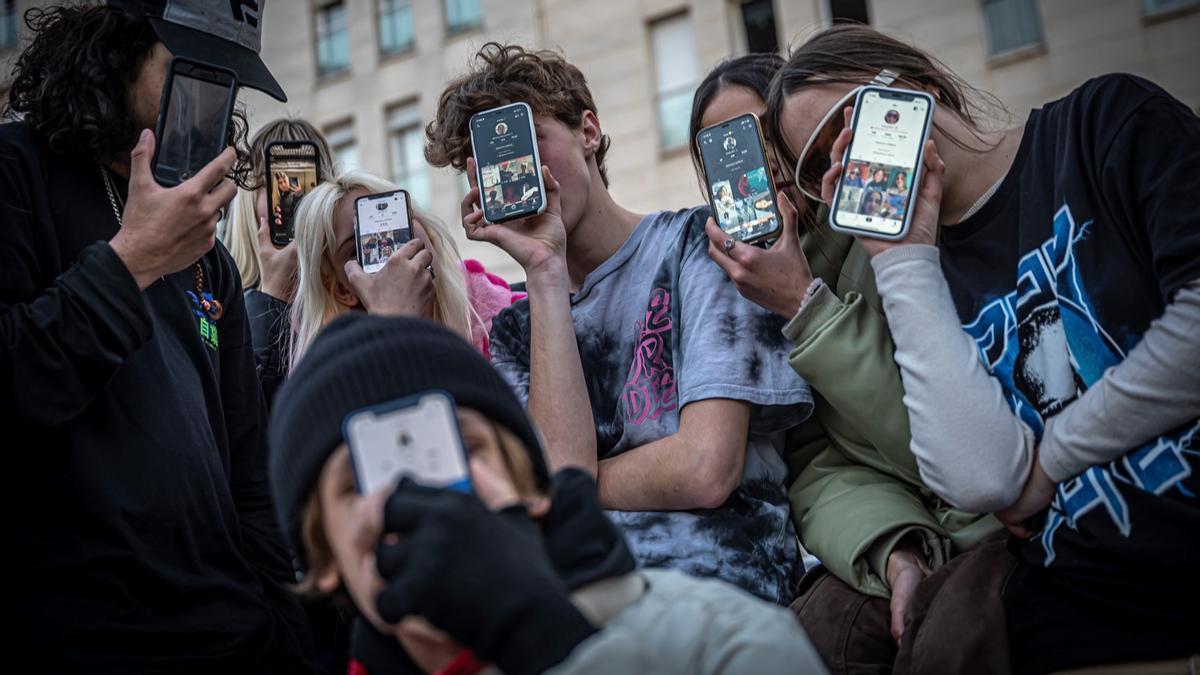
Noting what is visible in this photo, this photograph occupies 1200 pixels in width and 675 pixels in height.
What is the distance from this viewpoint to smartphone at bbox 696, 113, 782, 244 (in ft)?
8.25

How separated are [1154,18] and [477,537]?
39.6 ft

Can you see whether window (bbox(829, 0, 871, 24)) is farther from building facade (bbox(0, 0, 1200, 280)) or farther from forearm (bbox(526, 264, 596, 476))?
forearm (bbox(526, 264, 596, 476))

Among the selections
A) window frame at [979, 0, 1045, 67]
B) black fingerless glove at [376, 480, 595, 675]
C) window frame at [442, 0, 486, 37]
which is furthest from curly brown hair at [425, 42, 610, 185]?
window frame at [442, 0, 486, 37]

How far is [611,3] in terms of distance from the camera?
14211mm

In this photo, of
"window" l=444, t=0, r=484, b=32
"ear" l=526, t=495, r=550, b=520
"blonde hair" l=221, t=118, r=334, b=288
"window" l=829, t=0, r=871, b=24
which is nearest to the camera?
"ear" l=526, t=495, r=550, b=520

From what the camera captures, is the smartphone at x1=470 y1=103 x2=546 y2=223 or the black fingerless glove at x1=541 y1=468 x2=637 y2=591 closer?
the black fingerless glove at x1=541 y1=468 x2=637 y2=591

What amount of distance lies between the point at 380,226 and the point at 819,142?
Answer: 1461 mm

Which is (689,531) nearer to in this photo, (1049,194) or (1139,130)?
(1049,194)

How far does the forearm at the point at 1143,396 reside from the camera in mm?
1743

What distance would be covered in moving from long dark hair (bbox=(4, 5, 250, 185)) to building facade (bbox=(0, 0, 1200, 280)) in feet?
18.8

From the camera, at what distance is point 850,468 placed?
8.25 ft

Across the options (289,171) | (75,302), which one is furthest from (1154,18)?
(75,302)

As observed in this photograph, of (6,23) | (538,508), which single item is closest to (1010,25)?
(538,508)

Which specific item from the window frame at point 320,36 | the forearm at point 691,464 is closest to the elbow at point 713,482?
the forearm at point 691,464
